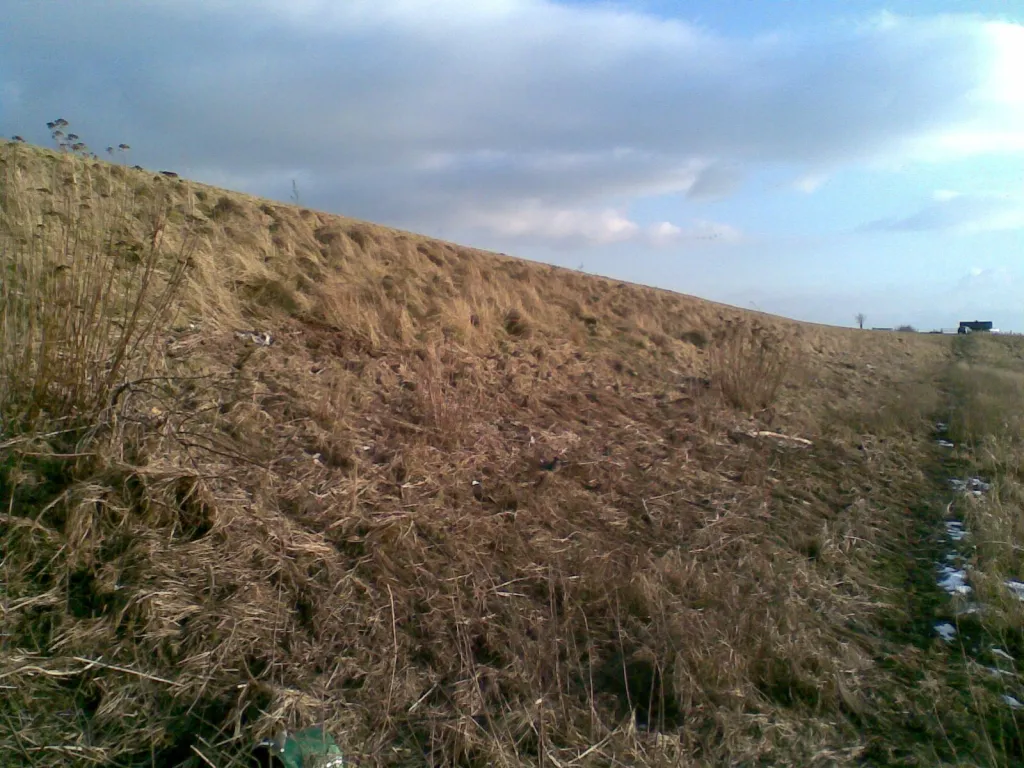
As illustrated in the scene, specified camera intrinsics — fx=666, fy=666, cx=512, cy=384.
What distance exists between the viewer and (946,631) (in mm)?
4180

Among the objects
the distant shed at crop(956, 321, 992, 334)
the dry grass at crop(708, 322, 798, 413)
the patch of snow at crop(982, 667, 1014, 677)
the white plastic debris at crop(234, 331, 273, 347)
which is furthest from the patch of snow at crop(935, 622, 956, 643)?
the distant shed at crop(956, 321, 992, 334)

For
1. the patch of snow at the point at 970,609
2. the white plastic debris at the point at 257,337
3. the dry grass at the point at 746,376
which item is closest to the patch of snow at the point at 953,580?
the patch of snow at the point at 970,609

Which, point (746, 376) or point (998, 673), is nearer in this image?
point (998, 673)

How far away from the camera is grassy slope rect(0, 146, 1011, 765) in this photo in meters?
3.12

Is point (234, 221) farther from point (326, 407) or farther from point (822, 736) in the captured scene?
point (822, 736)

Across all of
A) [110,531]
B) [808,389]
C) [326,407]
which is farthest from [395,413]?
[808,389]

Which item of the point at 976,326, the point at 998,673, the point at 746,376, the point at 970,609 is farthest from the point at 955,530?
the point at 976,326

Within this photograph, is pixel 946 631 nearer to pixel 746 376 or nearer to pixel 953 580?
pixel 953 580

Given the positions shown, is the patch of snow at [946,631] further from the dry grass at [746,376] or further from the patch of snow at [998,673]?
the dry grass at [746,376]

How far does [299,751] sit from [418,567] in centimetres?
153

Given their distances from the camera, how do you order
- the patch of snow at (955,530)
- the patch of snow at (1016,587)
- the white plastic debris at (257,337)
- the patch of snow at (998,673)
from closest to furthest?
the patch of snow at (998,673) < the patch of snow at (1016,587) < the patch of snow at (955,530) < the white plastic debris at (257,337)

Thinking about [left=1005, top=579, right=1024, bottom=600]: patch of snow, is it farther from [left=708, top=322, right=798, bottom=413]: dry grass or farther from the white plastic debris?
the white plastic debris

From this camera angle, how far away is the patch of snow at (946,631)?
410 centimetres

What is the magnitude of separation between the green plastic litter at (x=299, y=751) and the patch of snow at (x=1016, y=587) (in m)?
4.36
